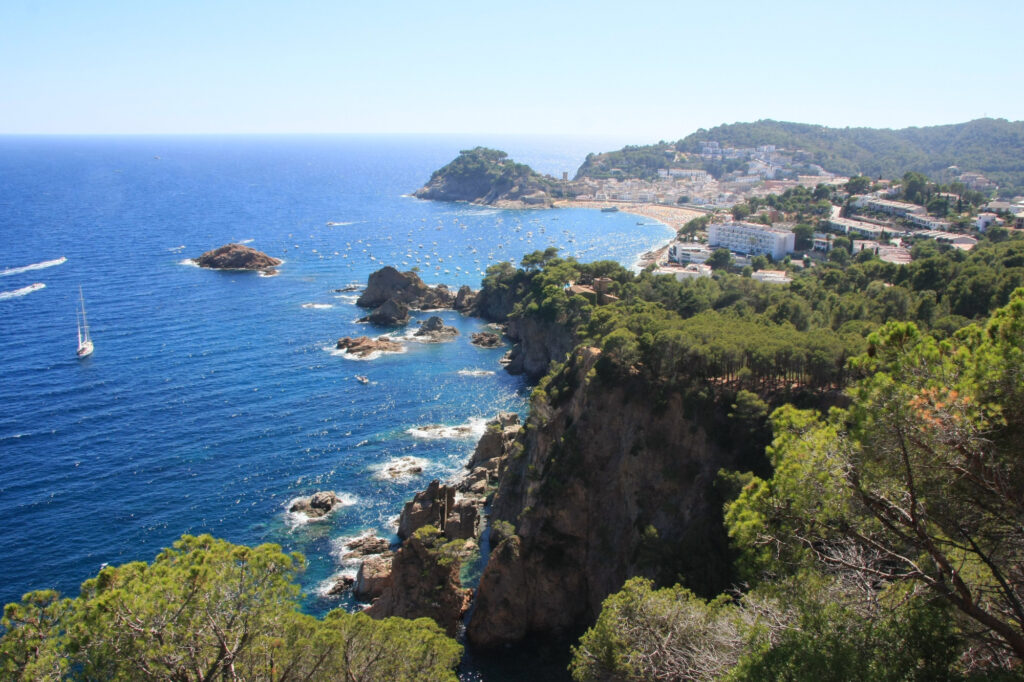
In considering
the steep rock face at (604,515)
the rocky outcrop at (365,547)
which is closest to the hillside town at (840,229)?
the steep rock face at (604,515)

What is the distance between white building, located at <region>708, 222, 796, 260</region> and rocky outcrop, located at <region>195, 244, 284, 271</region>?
281 ft

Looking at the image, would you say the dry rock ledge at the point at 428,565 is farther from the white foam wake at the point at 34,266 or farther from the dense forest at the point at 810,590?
the white foam wake at the point at 34,266

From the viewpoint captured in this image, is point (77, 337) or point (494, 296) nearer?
point (77, 337)

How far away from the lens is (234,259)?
121000mm

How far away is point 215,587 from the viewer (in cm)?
1878

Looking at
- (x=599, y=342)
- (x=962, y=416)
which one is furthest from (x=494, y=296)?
(x=962, y=416)

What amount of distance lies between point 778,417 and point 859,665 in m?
7.59

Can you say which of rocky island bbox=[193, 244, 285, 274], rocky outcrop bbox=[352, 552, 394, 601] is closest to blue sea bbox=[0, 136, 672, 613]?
rocky outcrop bbox=[352, 552, 394, 601]

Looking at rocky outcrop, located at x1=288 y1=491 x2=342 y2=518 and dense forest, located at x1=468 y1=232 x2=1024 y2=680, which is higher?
dense forest, located at x1=468 y1=232 x2=1024 y2=680

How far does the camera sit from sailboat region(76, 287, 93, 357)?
74.4 meters

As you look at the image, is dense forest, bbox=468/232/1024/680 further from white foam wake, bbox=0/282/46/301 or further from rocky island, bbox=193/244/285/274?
rocky island, bbox=193/244/285/274

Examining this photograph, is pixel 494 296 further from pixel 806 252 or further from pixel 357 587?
pixel 357 587

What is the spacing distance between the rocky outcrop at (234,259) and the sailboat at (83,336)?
97.2 ft

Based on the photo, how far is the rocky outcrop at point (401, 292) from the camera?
102 metres
